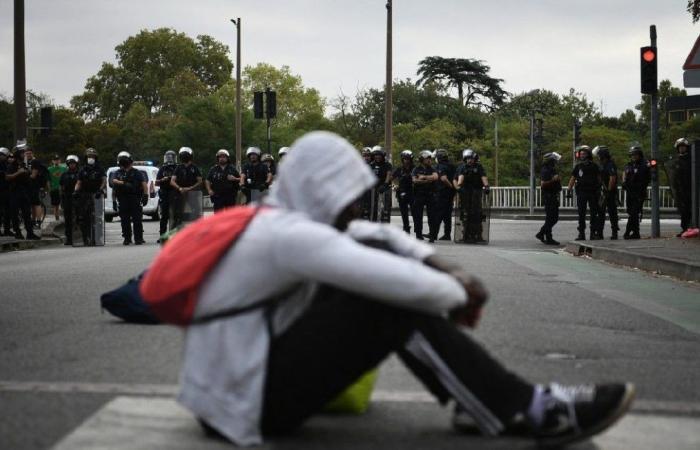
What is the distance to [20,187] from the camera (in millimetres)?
23109

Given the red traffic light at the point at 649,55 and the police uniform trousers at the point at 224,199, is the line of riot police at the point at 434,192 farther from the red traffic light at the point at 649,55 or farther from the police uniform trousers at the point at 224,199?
the red traffic light at the point at 649,55

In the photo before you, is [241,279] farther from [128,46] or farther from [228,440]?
[128,46]

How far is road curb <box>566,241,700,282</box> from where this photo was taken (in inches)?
556

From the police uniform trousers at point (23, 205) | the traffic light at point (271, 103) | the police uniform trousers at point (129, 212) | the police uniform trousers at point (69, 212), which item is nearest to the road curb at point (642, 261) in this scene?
the police uniform trousers at point (129, 212)

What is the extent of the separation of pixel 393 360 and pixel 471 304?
8.46 ft

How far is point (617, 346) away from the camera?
782 cm

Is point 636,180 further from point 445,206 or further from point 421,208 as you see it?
point 421,208

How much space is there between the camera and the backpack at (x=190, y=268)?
418 cm

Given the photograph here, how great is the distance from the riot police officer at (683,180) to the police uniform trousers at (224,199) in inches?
330

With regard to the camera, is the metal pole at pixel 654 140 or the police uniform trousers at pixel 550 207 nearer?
the metal pole at pixel 654 140

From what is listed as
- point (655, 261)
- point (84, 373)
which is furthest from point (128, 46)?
point (84, 373)

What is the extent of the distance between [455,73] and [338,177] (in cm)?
10180

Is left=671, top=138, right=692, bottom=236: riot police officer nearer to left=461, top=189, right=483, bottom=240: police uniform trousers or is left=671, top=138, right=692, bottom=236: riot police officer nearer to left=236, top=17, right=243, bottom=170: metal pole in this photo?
left=461, top=189, right=483, bottom=240: police uniform trousers

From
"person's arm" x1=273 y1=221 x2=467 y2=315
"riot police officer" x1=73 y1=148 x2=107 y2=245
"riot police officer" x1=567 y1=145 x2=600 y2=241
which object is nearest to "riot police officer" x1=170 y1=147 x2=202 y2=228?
"riot police officer" x1=73 y1=148 x2=107 y2=245
